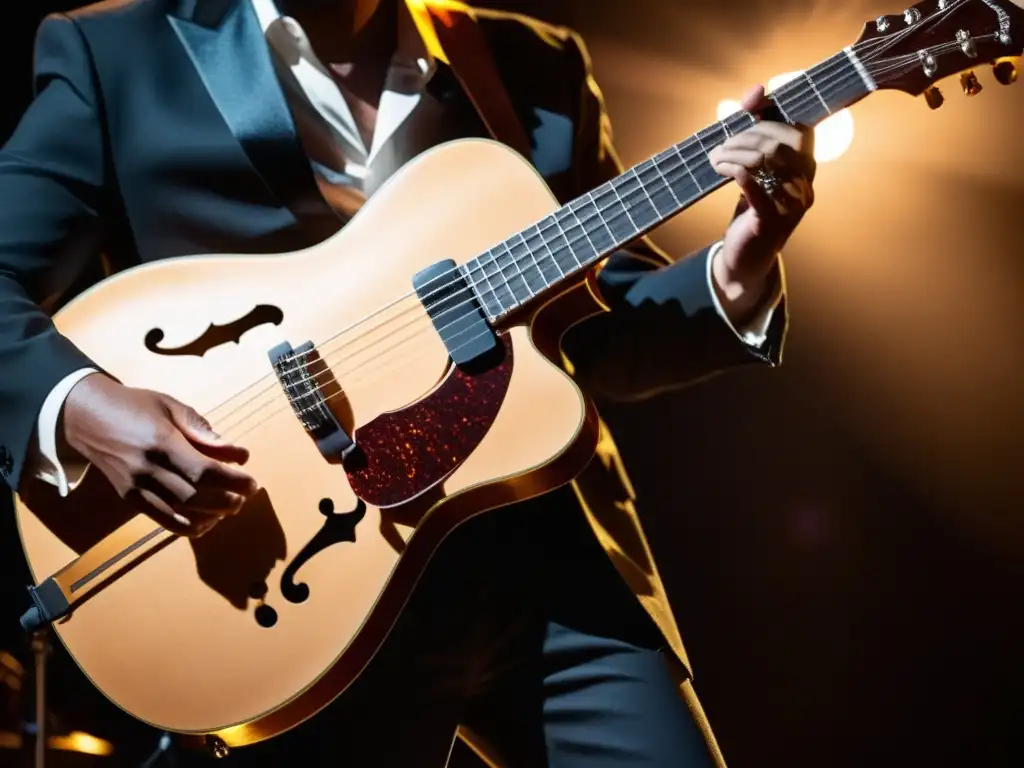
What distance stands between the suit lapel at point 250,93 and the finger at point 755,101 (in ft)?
1.98

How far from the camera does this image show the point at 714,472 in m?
1.96

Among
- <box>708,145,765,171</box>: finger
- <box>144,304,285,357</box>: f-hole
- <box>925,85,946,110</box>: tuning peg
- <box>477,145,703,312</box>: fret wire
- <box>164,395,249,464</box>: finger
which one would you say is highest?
<box>144,304,285,357</box>: f-hole

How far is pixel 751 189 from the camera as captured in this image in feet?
3.64

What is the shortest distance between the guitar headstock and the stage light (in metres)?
0.67

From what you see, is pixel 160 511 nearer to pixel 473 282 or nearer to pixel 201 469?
pixel 201 469

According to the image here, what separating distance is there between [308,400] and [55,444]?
32 cm

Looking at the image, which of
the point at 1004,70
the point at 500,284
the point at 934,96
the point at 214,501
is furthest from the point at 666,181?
the point at 214,501

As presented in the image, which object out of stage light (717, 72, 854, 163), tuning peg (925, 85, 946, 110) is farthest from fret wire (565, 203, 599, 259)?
stage light (717, 72, 854, 163)

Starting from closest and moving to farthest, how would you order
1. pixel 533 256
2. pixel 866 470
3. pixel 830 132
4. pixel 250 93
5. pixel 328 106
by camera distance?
pixel 533 256 → pixel 250 93 → pixel 328 106 → pixel 830 132 → pixel 866 470

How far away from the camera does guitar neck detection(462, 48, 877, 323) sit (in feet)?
3.65

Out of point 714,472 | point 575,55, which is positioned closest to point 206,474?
point 575,55

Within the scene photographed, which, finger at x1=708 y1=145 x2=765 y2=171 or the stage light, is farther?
the stage light

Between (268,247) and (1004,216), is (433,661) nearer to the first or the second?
(268,247)

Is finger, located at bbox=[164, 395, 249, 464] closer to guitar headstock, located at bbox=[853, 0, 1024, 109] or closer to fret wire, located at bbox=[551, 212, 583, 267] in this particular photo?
fret wire, located at bbox=[551, 212, 583, 267]
